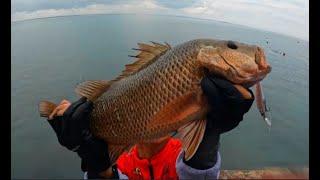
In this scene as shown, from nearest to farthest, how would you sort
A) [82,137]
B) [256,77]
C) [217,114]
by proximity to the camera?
1. [256,77]
2. [217,114]
3. [82,137]

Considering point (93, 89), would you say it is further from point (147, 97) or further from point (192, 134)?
point (192, 134)

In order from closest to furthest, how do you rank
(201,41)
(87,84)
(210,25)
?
1. (201,41)
2. (87,84)
3. (210,25)

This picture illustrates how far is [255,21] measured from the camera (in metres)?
1.96

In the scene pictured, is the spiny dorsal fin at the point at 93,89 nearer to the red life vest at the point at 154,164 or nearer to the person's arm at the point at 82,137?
the person's arm at the point at 82,137

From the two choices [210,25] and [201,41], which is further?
[210,25]

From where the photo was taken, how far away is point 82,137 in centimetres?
175

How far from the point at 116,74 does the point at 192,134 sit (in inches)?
16.4

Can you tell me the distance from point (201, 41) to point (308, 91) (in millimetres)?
610

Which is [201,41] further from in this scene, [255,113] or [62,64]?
[62,64]

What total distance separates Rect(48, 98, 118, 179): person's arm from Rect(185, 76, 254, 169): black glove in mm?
361

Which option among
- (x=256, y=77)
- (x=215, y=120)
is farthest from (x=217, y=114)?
(x=256, y=77)

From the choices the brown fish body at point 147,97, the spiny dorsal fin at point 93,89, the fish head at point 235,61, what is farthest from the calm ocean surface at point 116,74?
the fish head at point 235,61

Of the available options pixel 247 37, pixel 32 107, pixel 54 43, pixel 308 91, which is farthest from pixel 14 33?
pixel 308 91

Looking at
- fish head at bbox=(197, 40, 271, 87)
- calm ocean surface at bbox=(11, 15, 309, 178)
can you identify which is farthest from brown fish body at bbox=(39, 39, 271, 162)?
calm ocean surface at bbox=(11, 15, 309, 178)
